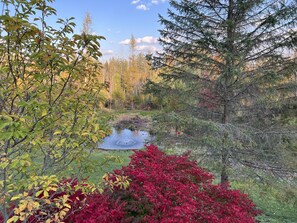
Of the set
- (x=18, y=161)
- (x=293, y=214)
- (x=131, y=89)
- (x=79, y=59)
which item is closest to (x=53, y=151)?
(x=18, y=161)

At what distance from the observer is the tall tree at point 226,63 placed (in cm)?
409

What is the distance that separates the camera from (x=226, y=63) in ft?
14.7

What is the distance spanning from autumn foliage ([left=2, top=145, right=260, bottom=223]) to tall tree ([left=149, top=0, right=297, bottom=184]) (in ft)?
→ 4.78

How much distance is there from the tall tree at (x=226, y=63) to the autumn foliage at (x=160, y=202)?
1.46m

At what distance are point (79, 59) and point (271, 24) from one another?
385 cm

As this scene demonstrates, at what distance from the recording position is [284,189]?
4262mm

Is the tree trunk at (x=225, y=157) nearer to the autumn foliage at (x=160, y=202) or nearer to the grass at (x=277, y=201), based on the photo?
the grass at (x=277, y=201)

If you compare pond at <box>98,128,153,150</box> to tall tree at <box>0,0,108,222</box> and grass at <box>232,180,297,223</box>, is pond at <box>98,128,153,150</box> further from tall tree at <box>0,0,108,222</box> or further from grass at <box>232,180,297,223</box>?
tall tree at <box>0,0,108,222</box>

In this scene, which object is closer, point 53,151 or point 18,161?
point 18,161

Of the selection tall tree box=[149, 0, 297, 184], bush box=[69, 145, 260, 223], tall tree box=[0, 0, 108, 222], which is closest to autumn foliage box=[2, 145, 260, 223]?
bush box=[69, 145, 260, 223]

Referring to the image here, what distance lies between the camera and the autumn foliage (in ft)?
6.43

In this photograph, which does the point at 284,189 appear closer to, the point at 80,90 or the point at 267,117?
the point at 267,117

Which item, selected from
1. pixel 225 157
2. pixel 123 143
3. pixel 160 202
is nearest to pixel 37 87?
pixel 160 202

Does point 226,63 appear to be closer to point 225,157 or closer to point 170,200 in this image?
point 225,157
